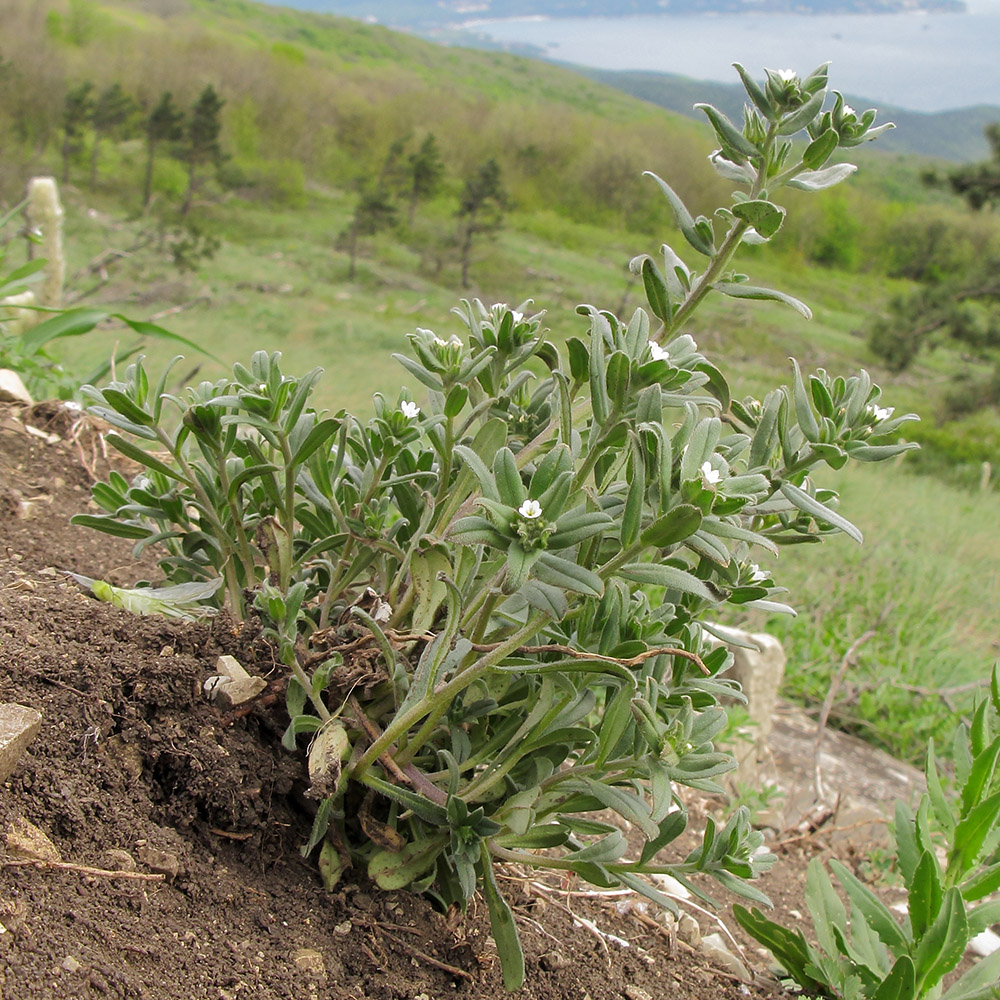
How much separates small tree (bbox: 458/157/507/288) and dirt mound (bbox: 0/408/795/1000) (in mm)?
13267

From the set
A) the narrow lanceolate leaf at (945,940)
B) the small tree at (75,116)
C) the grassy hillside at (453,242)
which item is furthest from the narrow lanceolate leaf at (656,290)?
the small tree at (75,116)

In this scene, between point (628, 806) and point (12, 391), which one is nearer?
point (628, 806)

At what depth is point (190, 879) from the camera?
3.97ft

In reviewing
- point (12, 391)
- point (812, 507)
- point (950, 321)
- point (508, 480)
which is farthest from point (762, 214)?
point (950, 321)

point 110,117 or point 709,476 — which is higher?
point 110,117

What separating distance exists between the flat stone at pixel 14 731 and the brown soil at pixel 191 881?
3cm

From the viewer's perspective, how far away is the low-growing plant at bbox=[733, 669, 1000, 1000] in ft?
4.14

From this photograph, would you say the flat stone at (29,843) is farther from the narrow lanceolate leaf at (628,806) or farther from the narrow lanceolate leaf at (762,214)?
the narrow lanceolate leaf at (762,214)

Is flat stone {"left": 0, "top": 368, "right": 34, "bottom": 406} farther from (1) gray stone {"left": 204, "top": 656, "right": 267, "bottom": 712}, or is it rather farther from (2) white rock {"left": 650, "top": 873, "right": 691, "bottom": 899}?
(2) white rock {"left": 650, "top": 873, "right": 691, "bottom": 899}

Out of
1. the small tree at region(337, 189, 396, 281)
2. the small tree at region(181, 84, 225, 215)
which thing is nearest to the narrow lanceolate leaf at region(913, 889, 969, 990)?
the small tree at region(337, 189, 396, 281)

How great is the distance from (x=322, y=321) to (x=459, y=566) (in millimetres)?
7782

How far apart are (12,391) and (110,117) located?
1333cm

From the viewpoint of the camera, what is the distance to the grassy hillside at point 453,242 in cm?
452

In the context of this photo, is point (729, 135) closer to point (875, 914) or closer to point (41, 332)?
point (875, 914)
